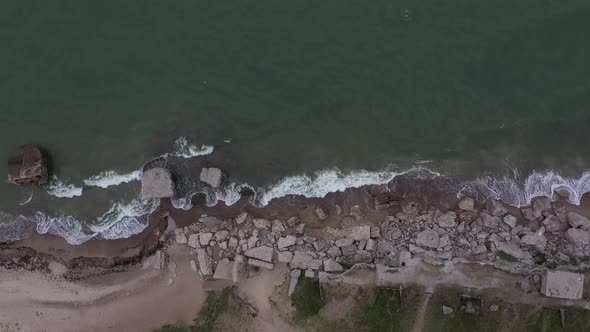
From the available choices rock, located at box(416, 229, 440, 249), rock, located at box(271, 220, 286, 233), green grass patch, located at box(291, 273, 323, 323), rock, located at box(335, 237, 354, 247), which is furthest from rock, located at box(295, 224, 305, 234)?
rock, located at box(416, 229, 440, 249)

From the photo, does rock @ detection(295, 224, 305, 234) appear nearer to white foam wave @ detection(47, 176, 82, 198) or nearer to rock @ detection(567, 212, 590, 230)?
white foam wave @ detection(47, 176, 82, 198)

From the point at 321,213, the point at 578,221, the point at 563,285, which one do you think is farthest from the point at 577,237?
the point at 321,213

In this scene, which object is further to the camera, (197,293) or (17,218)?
(17,218)

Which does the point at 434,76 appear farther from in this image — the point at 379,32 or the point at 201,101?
→ the point at 201,101

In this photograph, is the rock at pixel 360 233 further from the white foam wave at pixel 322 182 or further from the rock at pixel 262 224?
the rock at pixel 262 224

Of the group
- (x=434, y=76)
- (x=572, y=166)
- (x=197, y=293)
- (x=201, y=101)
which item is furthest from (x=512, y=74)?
(x=197, y=293)

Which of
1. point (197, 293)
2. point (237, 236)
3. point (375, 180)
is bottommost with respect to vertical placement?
point (197, 293)

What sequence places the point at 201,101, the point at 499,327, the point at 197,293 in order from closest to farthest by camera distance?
the point at 499,327 < the point at 197,293 < the point at 201,101
